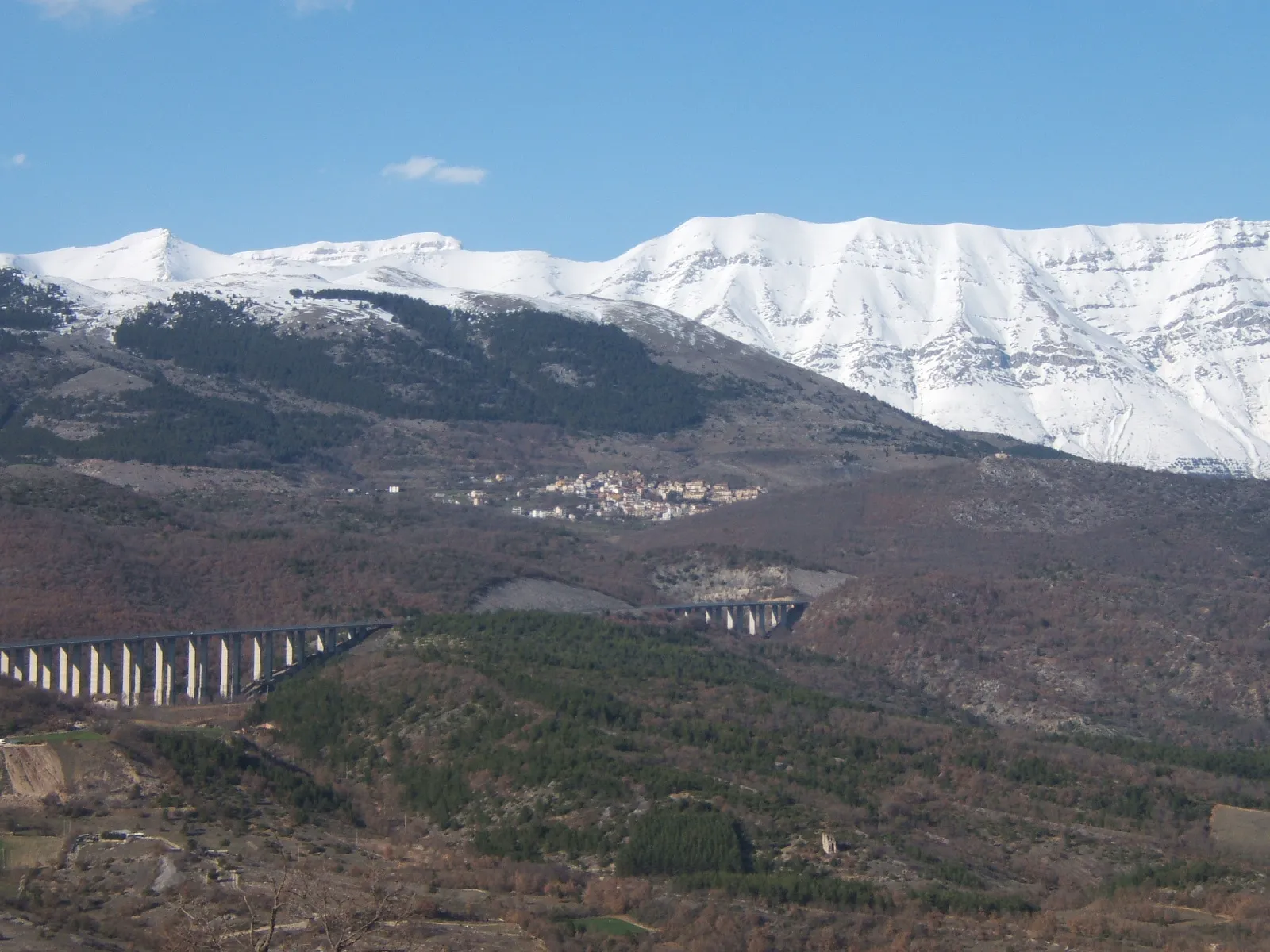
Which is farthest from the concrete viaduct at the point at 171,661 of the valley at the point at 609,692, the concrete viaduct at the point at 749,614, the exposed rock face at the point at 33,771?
the concrete viaduct at the point at 749,614

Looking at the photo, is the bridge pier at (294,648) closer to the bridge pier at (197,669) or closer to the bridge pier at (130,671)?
the bridge pier at (197,669)

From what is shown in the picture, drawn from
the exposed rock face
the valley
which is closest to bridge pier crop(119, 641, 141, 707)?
the valley

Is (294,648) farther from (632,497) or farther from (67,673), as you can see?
(632,497)

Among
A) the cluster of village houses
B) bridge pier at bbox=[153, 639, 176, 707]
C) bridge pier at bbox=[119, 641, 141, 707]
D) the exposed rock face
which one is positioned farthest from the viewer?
the cluster of village houses

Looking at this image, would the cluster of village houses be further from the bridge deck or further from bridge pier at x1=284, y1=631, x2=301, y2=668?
bridge pier at x1=284, y1=631, x2=301, y2=668

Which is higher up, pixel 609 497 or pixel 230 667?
pixel 609 497

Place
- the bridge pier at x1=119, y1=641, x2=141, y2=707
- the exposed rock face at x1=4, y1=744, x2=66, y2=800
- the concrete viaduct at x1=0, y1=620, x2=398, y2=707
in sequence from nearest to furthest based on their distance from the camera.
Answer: the exposed rock face at x1=4, y1=744, x2=66, y2=800
the concrete viaduct at x1=0, y1=620, x2=398, y2=707
the bridge pier at x1=119, y1=641, x2=141, y2=707

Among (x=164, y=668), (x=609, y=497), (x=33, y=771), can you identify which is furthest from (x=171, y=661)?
(x=609, y=497)
